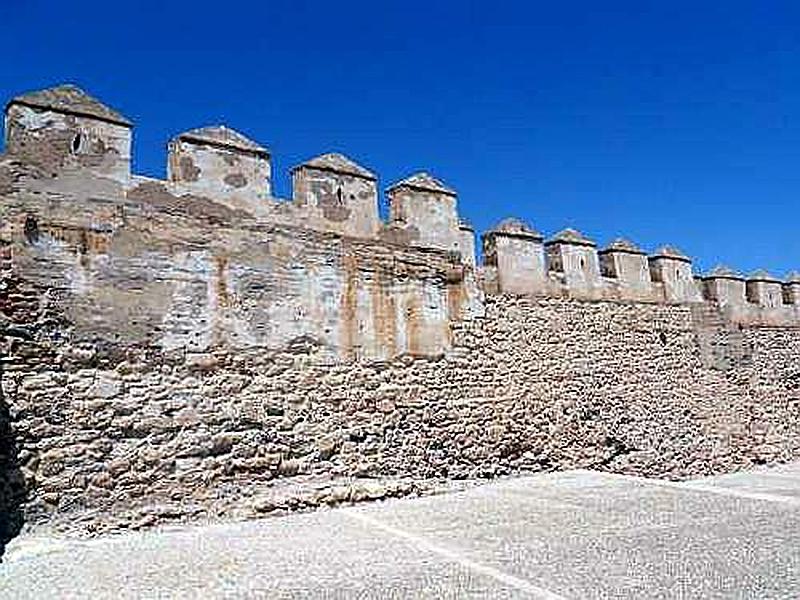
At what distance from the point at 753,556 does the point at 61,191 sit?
5899 mm

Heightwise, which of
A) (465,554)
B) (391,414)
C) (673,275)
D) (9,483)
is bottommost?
(465,554)

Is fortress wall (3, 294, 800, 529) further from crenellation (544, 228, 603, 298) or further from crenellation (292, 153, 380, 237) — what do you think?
crenellation (292, 153, 380, 237)

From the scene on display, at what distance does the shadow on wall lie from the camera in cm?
553

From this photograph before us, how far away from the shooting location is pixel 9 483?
556 centimetres

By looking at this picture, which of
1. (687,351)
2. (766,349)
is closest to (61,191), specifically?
Answer: (687,351)

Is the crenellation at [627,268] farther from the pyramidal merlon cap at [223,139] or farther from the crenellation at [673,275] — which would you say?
the pyramidal merlon cap at [223,139]

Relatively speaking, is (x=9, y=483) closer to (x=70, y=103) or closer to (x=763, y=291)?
(x=70, y=103)

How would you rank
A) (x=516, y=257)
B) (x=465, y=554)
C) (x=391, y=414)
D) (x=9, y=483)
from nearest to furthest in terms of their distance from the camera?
(x=465, y=554)
(x=9, y=483)
(x=391, y=414)
(x=516, y=257)

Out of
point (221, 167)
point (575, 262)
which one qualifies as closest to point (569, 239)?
Result: point (575, 262)

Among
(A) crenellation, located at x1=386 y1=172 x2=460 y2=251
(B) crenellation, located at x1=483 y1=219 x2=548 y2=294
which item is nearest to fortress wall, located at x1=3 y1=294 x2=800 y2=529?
(B) crenellation, located at x1=483 y1=219 x2=548 y2=294

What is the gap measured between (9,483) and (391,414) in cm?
354

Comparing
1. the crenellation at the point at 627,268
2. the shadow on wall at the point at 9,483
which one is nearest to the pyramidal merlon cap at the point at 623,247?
the crenellation at the point at 627,268

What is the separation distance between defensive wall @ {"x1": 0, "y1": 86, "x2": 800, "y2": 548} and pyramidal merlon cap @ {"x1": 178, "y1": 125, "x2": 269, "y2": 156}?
21 mm

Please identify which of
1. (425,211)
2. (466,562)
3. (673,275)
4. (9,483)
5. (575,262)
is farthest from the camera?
(673,275)
